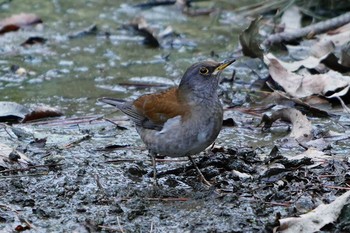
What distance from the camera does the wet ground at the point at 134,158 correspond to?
205 inches

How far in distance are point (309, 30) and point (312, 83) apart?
2212mm

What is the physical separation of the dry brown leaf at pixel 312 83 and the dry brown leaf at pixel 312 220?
2.73m

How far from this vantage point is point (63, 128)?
7.35 metres

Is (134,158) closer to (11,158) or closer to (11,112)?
(11,158)

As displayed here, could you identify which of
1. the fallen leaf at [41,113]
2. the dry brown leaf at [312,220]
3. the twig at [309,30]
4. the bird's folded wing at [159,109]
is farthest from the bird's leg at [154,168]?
the twig at [309,30]

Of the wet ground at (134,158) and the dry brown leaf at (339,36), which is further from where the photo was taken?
the dry brown leaf at (339,36)

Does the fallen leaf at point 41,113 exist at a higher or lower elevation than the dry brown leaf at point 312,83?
lower

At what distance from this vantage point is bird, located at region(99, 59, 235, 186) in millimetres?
5789

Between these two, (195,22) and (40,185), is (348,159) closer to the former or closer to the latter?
(40,185)

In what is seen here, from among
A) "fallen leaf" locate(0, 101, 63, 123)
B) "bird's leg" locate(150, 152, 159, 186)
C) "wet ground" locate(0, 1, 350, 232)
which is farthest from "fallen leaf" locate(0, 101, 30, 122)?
"bird's leg" locate(150, 152, 159, 186)

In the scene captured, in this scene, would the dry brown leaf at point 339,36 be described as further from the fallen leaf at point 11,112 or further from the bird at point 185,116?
the fallen leaf at point 11,112

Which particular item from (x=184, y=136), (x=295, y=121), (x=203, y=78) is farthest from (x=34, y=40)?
(x=184, y=136)

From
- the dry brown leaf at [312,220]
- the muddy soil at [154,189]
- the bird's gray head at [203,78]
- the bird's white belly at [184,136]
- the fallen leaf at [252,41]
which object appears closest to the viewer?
the dry brown leaf at [312,220]

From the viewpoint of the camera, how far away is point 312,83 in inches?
302
